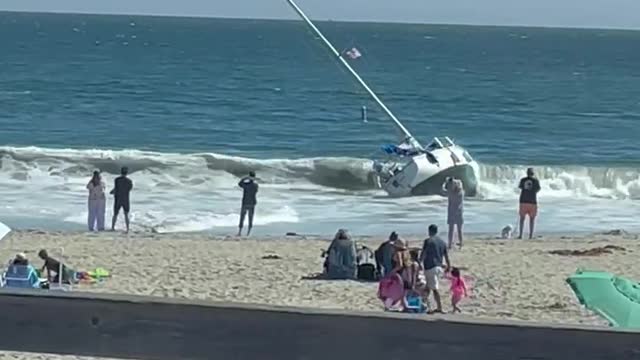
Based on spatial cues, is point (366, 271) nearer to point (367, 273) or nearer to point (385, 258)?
point (367, 273)

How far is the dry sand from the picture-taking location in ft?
42.8

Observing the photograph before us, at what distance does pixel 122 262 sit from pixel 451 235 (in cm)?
536

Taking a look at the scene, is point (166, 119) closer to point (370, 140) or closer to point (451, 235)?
point (370, 140)

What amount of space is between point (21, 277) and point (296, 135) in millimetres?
35373

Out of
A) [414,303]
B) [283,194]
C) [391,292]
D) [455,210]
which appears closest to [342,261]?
[391,292]

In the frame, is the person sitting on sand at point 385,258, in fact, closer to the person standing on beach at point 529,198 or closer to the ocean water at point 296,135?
the person standing on beach at point 529,198

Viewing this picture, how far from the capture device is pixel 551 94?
243 ft

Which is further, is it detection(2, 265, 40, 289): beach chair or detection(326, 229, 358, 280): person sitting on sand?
detection(326, 229, 358, 280): person sitting on sand

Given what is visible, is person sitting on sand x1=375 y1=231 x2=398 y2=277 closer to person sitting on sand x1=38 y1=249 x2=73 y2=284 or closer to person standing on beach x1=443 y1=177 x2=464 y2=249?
person sitting on sand x1=38 y1=249 x2=73 y2=284

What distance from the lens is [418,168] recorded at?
87.0 feet

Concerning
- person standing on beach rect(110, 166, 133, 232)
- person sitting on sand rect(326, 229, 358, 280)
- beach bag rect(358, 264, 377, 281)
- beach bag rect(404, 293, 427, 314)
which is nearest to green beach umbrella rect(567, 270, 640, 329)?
beach bag rect(404, 293, 427, 314)

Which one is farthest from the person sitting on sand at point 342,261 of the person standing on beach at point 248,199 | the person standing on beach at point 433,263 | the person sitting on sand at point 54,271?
the person standing on beach at point 248,199

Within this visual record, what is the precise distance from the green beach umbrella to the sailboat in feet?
56.1

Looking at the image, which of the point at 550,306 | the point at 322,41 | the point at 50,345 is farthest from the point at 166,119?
the point at 50,345
